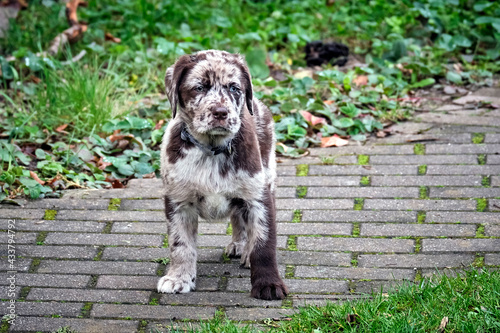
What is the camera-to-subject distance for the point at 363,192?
17.6ft

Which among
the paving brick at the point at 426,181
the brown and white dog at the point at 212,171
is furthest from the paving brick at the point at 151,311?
the paving brick at the point at 426,181

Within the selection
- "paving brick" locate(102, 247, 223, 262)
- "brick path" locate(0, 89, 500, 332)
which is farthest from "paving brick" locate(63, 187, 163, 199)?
"paving brick" locate(102, 247, 223, 262)

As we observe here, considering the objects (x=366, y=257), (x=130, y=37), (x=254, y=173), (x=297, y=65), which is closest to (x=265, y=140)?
(x=254, y=173)

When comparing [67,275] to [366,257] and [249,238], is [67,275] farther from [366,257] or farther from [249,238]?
[366,257]

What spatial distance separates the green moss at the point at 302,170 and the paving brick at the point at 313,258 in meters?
1.26

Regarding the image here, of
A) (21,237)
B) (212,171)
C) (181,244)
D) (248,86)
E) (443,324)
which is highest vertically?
(248,86)

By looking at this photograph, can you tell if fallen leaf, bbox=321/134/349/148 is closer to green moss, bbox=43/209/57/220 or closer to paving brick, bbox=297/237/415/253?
paving brick, bbox=297/237/415/253

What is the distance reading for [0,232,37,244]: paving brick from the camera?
471 cm

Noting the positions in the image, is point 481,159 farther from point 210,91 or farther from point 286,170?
point 210,91

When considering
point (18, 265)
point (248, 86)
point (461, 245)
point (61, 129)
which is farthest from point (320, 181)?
point (61, 129)

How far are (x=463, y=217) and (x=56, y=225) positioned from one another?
2.85m

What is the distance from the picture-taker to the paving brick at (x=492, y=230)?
4605mm

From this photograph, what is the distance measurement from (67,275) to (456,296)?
7.50 feet

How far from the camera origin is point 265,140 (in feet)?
15.3
